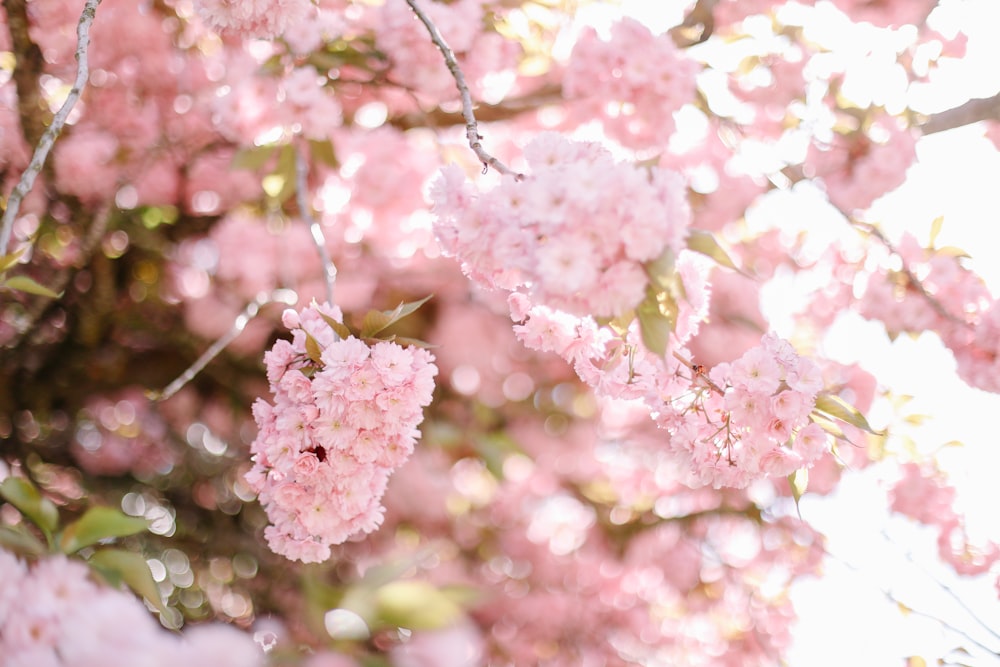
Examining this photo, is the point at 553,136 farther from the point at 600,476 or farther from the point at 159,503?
the point at 600,476

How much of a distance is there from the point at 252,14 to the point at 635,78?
2.87 ft

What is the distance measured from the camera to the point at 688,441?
0.94 metres

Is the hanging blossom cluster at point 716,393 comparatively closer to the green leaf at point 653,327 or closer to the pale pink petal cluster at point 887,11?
the green leaf at point 653,327

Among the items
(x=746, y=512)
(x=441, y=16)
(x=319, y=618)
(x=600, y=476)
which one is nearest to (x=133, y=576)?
(x=319, y=618)

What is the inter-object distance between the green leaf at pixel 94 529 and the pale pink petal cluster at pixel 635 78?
1.32 m

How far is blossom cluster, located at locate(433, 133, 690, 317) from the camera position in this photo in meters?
0.69

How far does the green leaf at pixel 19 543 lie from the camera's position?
831 mm

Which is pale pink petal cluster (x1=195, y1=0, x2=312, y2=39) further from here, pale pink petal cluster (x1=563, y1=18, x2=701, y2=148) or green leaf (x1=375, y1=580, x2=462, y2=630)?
green leaf (x1=375, y1=580, x2=462, y2=630)

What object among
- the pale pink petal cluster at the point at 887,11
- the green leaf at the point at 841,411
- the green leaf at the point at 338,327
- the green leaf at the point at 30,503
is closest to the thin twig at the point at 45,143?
the green leaf at the point at 30,503

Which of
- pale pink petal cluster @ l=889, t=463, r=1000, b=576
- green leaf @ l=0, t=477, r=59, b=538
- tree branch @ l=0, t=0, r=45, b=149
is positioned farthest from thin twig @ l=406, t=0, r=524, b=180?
pale pink petal cluster @ l=889, t=463, r=1000, b=576

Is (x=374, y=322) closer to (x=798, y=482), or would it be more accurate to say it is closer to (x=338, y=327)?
(x=338, y=327)

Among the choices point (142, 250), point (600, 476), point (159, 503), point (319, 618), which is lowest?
point (600, 476)

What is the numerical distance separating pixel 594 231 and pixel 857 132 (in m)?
1.48

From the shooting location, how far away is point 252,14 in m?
1.07
